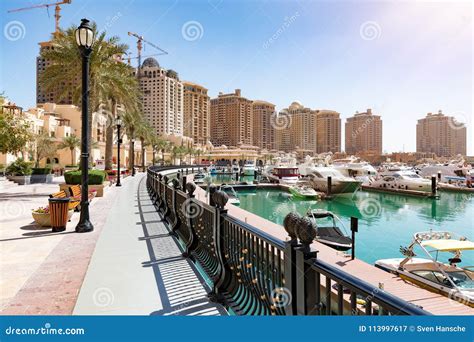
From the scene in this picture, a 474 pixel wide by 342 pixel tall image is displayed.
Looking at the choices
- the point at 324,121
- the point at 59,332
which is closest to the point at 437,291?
the point at 59,332

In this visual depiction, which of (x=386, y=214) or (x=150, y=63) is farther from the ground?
(x=150, y=63)

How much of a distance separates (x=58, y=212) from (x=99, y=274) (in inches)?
164

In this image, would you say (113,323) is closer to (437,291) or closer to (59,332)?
(59,332)

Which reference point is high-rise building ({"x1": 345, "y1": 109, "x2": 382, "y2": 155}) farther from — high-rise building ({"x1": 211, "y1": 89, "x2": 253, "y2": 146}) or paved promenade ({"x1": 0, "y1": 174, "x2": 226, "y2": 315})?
paved promenade ({"x1": 0, "y1": 174, "x2": 226, "y2": 315})

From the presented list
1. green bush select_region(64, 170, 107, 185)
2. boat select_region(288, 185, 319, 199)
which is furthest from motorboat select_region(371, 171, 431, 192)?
green bush select_region(64, 170, 107, 185)

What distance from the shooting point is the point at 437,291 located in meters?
7.38

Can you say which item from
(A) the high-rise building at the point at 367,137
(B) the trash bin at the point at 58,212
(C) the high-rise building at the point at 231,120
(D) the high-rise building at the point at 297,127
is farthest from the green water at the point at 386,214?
(A) the high-rise building at the point at 367,137

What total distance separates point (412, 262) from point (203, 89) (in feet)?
535

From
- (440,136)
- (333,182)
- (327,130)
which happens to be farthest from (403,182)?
(440,136)

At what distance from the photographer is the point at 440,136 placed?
497 ft

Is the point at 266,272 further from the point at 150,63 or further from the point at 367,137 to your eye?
the point at 367,137

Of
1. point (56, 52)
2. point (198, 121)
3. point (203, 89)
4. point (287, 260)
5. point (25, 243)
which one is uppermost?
point (203, 89)

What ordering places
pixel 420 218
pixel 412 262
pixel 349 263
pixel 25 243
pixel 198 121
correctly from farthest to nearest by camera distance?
pixel 198 121 → pixel 420 218 → pixel 412 262 → pixel 349 263 → pixel 25 243

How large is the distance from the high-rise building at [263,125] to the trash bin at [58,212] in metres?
163
